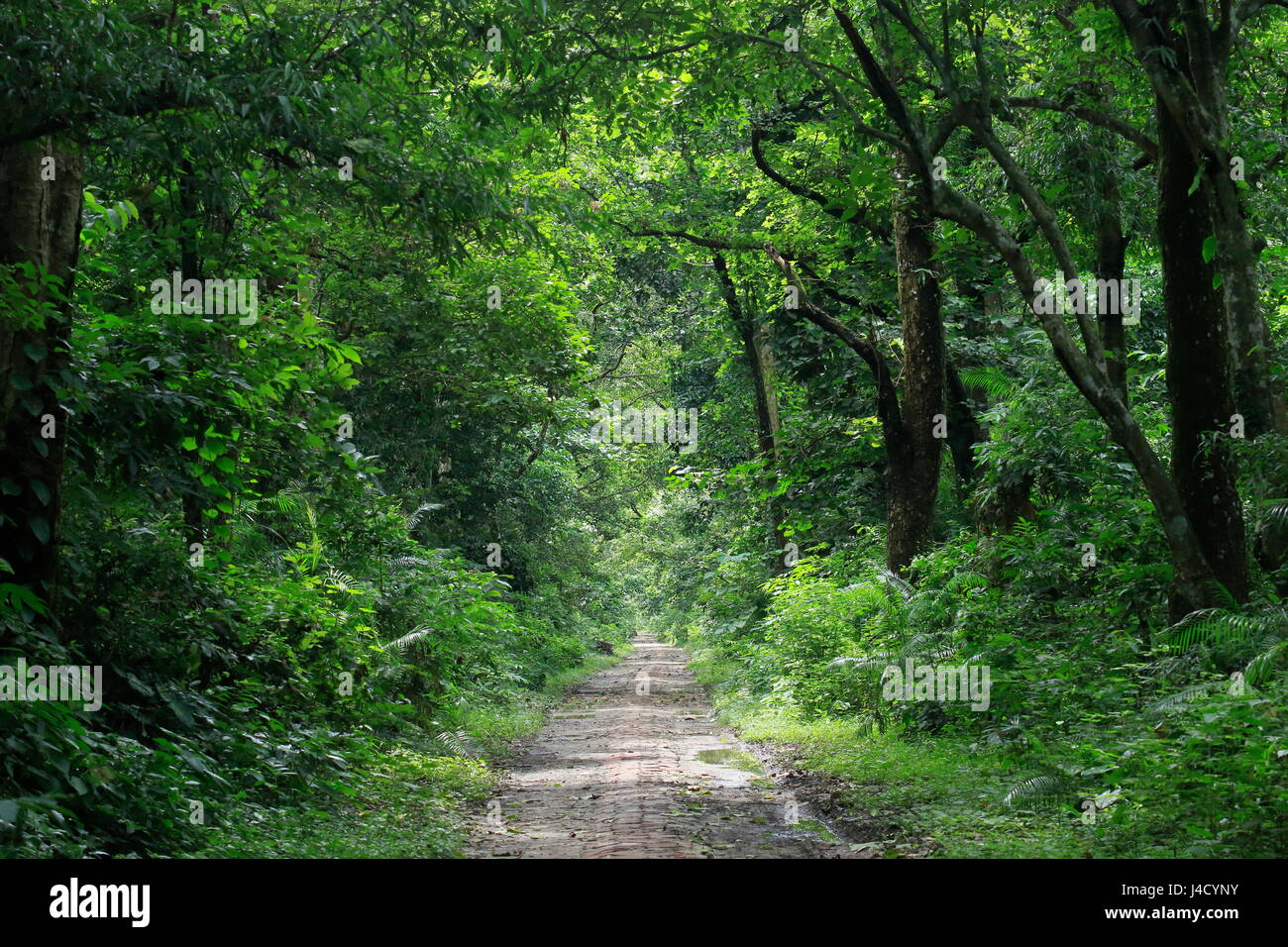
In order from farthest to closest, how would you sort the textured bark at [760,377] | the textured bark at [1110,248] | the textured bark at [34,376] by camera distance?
the textured bark at [760,377] < the textured bark at [1110,248] < the textured bark at [34,376]

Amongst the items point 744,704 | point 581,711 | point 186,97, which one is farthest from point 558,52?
point 581,711

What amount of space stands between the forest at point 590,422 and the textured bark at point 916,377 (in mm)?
58

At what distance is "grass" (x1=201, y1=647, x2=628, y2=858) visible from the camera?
6.96 m

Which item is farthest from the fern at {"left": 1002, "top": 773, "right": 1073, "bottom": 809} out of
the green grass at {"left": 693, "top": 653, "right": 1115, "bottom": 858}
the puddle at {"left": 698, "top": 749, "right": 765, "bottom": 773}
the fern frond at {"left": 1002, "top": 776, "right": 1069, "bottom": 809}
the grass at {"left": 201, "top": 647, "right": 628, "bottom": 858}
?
the puddle at {"left": 698, "top": 749, "right": 765, "bottom": 773}

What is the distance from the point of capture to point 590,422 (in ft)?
59.0

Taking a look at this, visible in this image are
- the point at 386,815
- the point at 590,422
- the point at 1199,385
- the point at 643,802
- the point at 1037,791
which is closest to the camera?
the point at 1037,791

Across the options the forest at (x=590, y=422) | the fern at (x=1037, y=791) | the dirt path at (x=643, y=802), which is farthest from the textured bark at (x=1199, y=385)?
the dirt path at (x=643, y=802)

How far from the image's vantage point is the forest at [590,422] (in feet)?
22.8

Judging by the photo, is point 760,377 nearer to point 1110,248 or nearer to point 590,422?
point 590,422

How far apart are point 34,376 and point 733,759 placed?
29.3 feet

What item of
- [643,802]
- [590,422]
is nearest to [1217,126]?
[643,802]

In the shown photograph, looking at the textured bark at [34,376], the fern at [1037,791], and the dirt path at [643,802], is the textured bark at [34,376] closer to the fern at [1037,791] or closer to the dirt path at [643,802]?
the dirt path at [643,802]

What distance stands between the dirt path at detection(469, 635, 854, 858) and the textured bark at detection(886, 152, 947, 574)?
3905mm
